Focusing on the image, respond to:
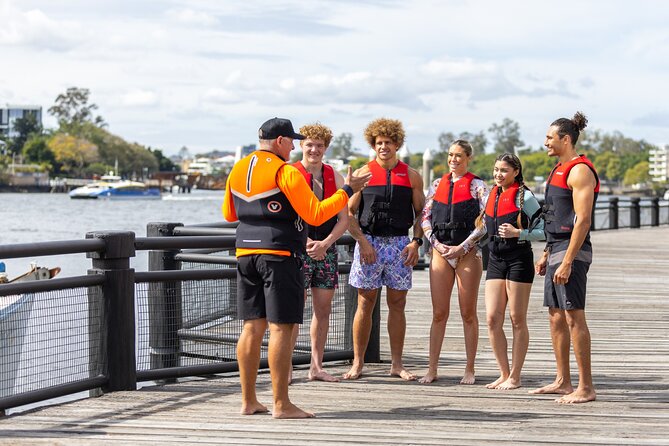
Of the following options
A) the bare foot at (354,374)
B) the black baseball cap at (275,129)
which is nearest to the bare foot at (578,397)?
the bare foot at (354,374)

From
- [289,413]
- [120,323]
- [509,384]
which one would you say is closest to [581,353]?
[509,384]

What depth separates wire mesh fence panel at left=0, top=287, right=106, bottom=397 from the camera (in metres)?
6.71

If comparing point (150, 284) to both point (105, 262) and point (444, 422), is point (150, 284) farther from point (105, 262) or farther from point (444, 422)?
point (444, 422)

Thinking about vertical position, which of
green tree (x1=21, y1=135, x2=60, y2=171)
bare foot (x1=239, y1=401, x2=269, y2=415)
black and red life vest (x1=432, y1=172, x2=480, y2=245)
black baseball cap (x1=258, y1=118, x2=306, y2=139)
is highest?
green tree (x1=21, y1=135, x2=60, y2=171)

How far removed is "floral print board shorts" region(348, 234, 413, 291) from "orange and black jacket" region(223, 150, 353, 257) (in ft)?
4.70

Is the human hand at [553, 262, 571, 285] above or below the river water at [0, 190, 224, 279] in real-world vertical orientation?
above

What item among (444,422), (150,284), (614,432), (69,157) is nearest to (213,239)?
(150,284)

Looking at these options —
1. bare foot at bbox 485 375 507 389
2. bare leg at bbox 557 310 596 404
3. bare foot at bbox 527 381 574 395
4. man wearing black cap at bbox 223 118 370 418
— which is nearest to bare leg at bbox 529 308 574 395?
bare foot at bbox 527 381 574 395

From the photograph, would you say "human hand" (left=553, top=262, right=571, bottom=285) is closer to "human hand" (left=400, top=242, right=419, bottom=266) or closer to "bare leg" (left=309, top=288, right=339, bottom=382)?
"human hand" (left=400, top=242, right=419, bottom=266)

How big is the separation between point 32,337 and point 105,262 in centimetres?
74

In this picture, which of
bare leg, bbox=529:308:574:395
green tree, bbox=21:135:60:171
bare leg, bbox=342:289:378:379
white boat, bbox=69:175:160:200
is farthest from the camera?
green tree, bbox=21:135:60:171

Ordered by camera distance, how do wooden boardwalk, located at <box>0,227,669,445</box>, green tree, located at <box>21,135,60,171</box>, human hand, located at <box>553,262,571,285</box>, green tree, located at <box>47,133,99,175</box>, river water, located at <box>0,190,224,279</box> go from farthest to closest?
green tree, located at <box>21,135,60,171</box> < green tree, located at <box>47,133,99,175</box> < river water, located at <box>0,190,224,279</box> < human hand, located at <box>553,262,571,285</box> < wooden boardwalk, located at <box>0,227,669,445</box>

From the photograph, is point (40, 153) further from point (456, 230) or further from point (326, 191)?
point (456, 230)

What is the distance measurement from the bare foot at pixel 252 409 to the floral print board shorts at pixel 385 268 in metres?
1.46
